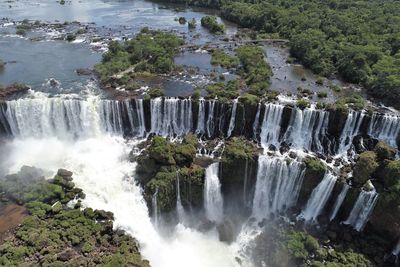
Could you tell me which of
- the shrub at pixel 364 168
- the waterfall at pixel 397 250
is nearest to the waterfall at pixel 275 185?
the shrub at pixel 364 168

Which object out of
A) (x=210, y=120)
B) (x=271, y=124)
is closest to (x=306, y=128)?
(x=271, y=124)

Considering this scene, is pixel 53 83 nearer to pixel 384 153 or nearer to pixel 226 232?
pixel 226 232

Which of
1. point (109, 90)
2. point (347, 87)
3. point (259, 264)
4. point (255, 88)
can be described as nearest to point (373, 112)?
point (347, 87)

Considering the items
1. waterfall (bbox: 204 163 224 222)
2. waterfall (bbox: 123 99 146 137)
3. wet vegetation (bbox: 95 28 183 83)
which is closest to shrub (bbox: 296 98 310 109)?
waterfall (bbox: 204 163 224 222)

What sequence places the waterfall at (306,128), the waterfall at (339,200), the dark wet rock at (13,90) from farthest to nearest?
the dark wet rock at (13,90) < the waterfall at (306,128) < the waterfall at (339,200)

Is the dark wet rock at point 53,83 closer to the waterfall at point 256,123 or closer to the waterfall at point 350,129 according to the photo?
the waterfall at point 256,123

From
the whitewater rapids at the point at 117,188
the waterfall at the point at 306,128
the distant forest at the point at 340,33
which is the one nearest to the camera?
the whitewater rapids at the point at 117,188

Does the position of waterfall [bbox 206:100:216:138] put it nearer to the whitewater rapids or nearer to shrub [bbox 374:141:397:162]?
the whitewater rapids
